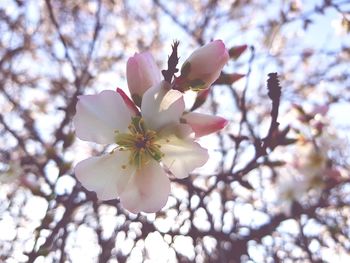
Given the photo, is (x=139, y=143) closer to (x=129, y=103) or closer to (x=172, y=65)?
(x=129, y=103)

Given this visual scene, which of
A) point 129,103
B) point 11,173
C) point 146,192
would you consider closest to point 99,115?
point 129,103

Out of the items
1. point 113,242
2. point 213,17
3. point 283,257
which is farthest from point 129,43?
point 113,242

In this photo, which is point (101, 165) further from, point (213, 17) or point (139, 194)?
point (213, 17)

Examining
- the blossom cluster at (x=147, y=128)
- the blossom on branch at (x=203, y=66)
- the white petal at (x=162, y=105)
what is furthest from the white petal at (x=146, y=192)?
the blossom on branch at (x=203, y=66)

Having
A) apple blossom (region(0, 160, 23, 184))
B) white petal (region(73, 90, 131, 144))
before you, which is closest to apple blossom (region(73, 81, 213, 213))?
white petal (region(73, 90, 131, 144))

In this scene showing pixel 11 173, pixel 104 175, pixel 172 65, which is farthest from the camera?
pixel 11 173

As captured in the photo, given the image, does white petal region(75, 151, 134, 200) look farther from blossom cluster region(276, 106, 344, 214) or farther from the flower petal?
blossom cluster region(276, 106, 344, 214)
